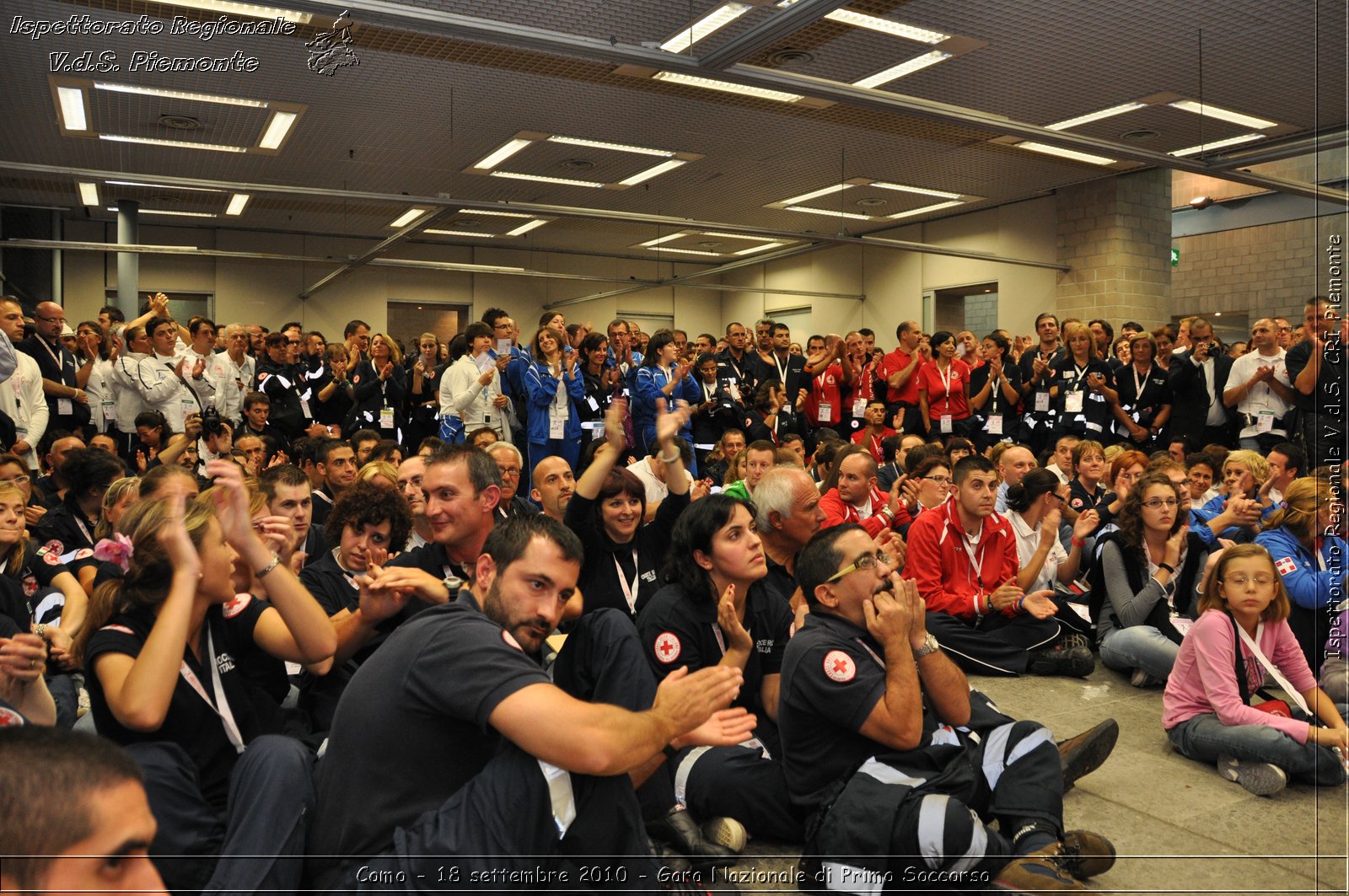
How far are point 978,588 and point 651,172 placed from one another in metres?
7.96

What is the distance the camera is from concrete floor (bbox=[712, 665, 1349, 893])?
2.61 m

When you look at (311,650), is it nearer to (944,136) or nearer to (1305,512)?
(1305,512)

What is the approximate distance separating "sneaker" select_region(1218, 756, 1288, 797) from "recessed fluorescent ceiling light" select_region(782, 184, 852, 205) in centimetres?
981

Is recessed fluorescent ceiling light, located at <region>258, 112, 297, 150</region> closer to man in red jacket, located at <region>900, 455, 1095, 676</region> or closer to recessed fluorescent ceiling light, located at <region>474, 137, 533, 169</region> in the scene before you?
recessed fluorescent ceiling light, located at <region>474, 137, 533, 169</region>

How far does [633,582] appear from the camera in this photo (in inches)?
151

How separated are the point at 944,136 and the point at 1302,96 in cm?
317

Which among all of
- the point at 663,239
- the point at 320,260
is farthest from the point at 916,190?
the point at 320,260

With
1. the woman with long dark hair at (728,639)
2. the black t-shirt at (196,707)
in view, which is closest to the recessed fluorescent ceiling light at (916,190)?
the woman with long dark hair at (728,639)

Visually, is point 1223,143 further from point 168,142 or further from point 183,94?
point 168,142

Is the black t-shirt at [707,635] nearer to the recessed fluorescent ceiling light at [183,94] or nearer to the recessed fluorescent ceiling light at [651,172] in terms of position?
the recessed fluorescent ceiling light at [183,94]

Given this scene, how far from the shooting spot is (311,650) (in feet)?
8.06

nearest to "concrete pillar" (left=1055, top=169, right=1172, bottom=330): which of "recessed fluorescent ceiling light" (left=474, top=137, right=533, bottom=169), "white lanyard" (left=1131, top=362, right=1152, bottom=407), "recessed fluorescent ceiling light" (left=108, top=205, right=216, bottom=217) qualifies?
"white lanyard" (left=1131, top=362, right=1152, bottom=407)

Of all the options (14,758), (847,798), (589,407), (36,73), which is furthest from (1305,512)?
(36,73)

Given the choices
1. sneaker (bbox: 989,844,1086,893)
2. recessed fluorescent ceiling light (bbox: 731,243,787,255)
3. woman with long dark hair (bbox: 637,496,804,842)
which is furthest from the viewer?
recessed fluorescent ceiling light (bbox: 731,243,787,255)
